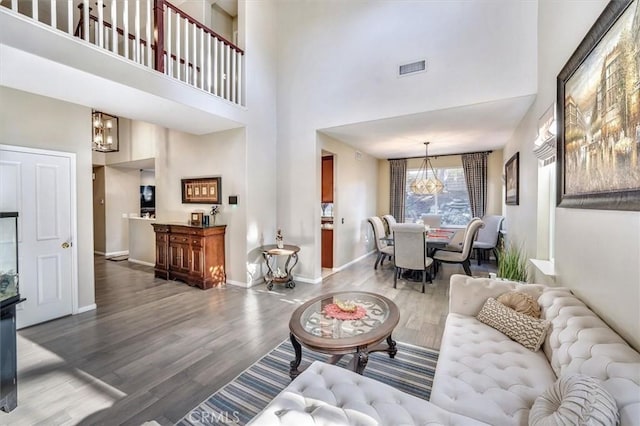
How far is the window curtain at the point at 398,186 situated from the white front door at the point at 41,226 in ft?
21.9

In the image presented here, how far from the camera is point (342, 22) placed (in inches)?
171

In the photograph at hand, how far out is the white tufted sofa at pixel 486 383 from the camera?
3.79 ft

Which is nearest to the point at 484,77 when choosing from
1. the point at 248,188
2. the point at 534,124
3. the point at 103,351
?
the point at 534,124

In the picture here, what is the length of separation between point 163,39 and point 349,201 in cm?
415

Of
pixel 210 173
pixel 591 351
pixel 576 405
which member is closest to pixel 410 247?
pixel 591 351

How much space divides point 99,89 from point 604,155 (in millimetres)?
4286

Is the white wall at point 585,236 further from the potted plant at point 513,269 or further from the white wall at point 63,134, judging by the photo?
the white wall at point 63,134

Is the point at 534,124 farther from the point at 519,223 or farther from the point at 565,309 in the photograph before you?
the point at 565,309

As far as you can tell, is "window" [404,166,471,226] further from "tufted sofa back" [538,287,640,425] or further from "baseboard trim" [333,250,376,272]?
"tufted sofa back" [538,287,640,425]

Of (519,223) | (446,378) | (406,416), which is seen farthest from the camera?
(519,223)

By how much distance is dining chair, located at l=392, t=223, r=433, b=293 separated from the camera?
4.21 meters

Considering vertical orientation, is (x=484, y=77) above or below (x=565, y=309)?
above

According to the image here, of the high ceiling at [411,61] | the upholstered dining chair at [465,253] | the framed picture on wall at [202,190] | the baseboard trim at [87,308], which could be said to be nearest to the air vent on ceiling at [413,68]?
the high ceiling at [411,61]

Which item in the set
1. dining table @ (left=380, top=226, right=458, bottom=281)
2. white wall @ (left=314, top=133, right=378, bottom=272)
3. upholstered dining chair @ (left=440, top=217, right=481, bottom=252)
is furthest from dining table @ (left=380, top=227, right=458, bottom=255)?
white wall @ (left=314, top=133, right=378, bottom=272)
